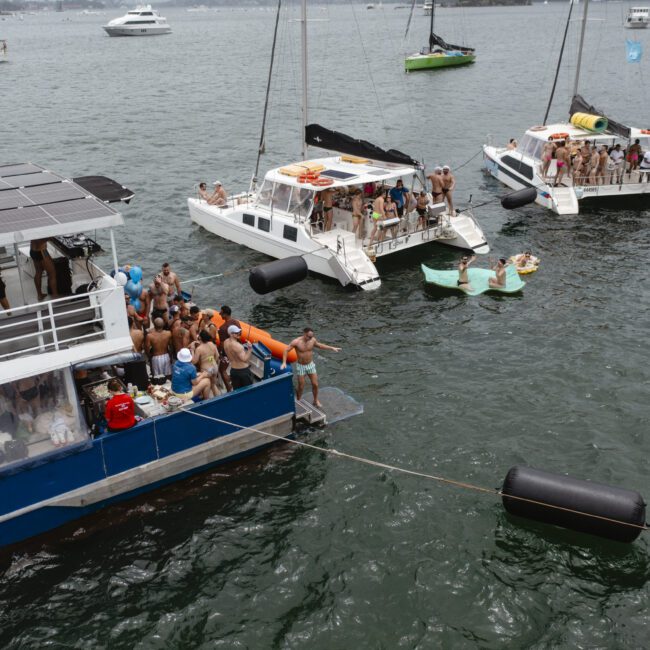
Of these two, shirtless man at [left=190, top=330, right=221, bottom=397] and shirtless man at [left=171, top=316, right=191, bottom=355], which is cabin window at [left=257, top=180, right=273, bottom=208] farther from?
shirtless man at [left=190, top=330, right=221, bottom=397]

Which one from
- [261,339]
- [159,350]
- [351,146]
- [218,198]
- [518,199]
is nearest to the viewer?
[159,350]

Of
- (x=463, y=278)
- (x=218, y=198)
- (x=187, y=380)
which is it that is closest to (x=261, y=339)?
(x=187, y=380)

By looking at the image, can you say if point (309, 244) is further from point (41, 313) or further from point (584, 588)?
point (584, 588)

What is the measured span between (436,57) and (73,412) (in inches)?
2897

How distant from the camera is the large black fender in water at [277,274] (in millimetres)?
21828

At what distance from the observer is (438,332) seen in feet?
68.2

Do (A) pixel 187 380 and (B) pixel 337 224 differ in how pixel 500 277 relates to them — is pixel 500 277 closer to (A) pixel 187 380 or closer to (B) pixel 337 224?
(B) pixel 337 224

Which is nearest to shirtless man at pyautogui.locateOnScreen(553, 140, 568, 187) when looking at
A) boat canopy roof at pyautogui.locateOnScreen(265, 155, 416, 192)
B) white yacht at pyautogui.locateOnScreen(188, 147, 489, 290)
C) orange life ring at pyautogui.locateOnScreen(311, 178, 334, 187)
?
white yacht at pyautogui.locateOnScreen(188, 147, 489, 290)

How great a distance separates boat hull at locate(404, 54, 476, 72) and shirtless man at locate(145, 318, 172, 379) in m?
67.8

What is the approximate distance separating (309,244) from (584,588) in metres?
14.7

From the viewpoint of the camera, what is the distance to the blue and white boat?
486 inches

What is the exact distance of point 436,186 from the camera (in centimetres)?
2586

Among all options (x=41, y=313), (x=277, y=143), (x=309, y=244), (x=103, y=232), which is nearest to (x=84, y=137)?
(x=277, y=143)

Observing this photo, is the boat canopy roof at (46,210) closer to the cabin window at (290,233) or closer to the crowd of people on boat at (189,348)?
the crowd of people on boat at (189,348)
